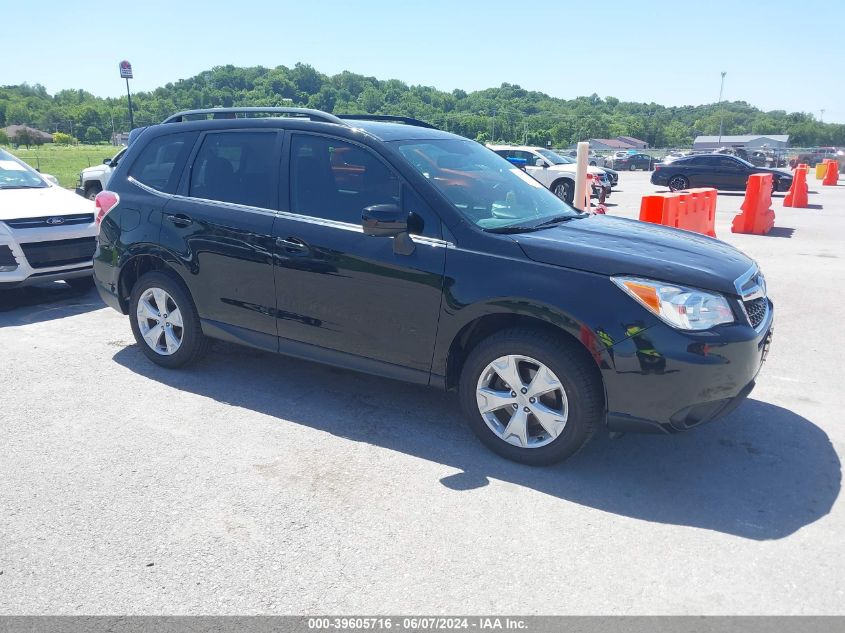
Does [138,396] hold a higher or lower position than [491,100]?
lower

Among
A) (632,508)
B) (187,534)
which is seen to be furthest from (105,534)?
(632,508)

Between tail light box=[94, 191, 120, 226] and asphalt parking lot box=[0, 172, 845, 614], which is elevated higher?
tail light box=[94, 191, 120, 226]

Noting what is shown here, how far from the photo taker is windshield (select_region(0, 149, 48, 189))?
8188mm

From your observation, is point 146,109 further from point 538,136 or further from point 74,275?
point 74,275

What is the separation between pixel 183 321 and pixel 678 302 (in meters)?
3.52

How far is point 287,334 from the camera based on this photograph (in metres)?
4.64

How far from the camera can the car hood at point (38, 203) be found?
724 cm

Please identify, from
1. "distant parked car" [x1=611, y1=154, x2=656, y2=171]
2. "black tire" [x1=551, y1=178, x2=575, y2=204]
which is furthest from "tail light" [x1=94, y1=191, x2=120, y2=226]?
"distant parked car" [x1=611, y1=154, x2=656, y2=171]

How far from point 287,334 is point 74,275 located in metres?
4.12

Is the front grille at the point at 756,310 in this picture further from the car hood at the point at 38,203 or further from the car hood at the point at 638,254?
the car hood at the point at 38,203

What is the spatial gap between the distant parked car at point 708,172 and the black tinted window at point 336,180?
72.2ft

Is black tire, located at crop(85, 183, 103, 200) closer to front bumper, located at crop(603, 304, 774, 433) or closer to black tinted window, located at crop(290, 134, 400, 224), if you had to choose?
black tinted window, located at crop(290, 134, 400, 224)

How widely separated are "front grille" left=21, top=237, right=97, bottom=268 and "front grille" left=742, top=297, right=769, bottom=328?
21.9ft

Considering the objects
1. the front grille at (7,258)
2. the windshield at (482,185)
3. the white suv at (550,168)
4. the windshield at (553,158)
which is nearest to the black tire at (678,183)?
the white suv at (550,168)
